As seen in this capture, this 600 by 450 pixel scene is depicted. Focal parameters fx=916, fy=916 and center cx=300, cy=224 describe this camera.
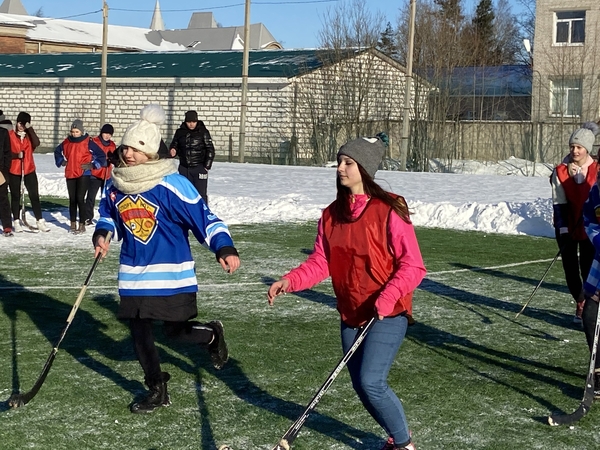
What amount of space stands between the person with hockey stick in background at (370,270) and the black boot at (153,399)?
1.46 metres

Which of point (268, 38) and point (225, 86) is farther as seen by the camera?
point (268, 38)

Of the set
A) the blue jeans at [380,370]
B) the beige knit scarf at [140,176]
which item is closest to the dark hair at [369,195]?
the blue jeans at [380,370]

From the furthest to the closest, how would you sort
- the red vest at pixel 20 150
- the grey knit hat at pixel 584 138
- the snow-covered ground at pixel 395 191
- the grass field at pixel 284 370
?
the snow-covered ground at pixel 395 191
the red vest at pixel 20 150
the grey knit hat at pixel 584 138
the grass field at pixel 284 370

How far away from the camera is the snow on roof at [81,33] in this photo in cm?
6359

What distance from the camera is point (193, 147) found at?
15.0 m

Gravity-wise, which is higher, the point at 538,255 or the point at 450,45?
the point at 450,45

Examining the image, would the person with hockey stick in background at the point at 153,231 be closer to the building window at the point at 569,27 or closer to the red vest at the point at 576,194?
the red vest at the point at 576,194

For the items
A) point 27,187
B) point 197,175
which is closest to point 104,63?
point 197,175

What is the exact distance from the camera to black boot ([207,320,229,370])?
19.9 feet

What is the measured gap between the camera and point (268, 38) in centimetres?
7269

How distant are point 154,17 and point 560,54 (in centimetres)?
5142

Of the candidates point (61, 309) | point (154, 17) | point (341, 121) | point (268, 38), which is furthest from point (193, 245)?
point (154, 17)

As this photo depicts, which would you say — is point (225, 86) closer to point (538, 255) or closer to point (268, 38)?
point (538, 255)

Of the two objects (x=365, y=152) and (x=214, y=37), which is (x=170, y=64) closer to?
(x=214, y=37)
